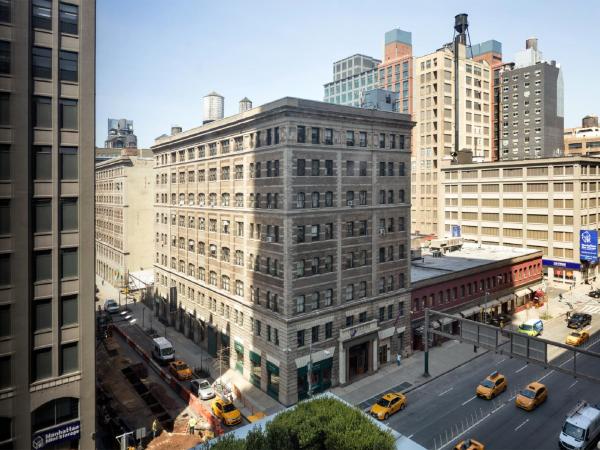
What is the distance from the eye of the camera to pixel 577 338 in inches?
2384

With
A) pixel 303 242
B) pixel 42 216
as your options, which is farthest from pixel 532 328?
pixel 42 216

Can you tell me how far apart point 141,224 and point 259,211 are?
2180 inches

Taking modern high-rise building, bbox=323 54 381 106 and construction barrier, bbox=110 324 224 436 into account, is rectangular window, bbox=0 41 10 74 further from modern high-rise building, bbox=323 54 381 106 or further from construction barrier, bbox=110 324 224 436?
modern high-rise building, bbox=323 54 381 106

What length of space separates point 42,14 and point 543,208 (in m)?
91.3

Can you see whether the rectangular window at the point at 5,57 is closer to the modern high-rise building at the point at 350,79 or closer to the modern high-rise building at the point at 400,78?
the modern high-rise building at the point at 400,78

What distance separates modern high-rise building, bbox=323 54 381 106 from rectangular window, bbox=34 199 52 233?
154 metres

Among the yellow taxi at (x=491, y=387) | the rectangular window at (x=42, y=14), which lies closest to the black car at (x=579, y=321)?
the yellow taxi at (x=491, y=387)

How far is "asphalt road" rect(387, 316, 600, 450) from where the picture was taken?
37.0m

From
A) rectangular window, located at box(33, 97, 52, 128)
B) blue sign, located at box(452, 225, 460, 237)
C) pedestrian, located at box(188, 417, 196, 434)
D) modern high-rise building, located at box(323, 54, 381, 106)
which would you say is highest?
modern high-rise building, located at box(323, 54, 381, 106)

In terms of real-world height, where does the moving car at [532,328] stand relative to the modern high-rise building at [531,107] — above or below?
below

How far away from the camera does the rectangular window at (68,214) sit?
3134 cm

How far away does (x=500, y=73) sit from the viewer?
14325cm

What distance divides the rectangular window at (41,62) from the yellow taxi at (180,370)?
34252 mm

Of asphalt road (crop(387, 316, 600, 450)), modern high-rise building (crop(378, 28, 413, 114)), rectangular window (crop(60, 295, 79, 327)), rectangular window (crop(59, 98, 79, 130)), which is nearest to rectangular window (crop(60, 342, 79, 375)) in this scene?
rectangular window (crop(60, 295, 79, 327))
